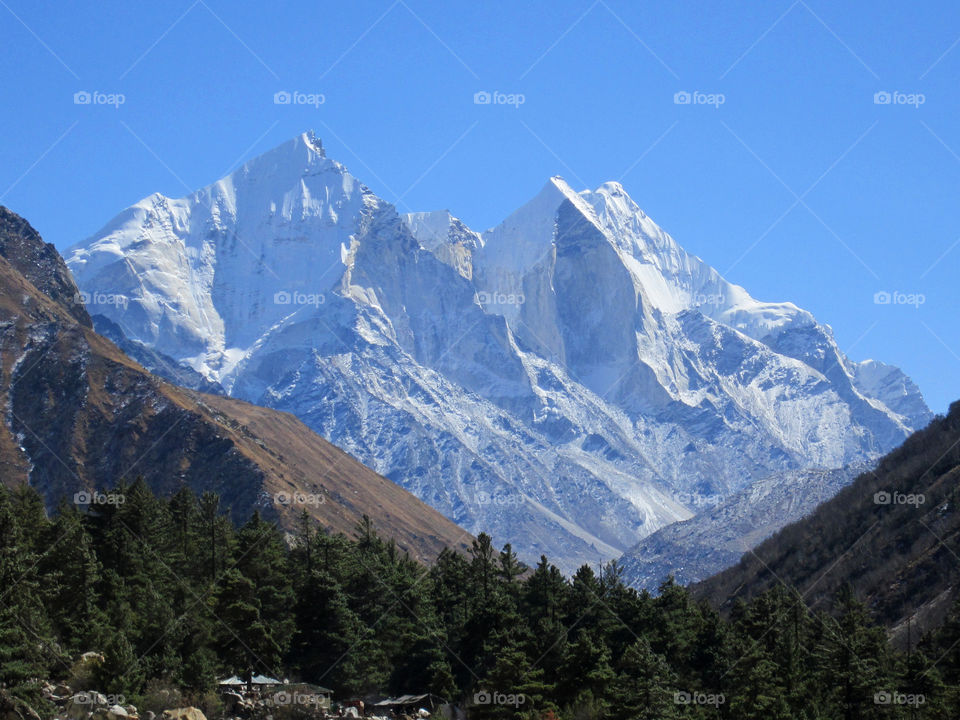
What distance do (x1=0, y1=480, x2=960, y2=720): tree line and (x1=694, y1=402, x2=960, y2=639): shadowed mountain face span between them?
3076 cm

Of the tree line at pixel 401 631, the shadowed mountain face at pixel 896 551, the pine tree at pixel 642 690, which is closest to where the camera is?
the pine tree at pixel 642 690

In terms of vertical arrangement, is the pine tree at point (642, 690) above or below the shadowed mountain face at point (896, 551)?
below

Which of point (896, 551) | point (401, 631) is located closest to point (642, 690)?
point (401, 631)

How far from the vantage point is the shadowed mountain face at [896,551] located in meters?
142

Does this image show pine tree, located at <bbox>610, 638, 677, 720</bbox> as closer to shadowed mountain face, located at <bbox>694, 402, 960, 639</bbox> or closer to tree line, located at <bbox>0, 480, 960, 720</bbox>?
tree line, located at <bbox>0, 480, 960, 720</bbox>

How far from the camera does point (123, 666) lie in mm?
78000

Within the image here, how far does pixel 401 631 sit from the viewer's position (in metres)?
102

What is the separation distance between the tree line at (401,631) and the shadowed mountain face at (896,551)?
30762 mm

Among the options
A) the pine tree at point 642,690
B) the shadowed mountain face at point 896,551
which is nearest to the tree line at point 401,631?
the pine tree at point 642,690

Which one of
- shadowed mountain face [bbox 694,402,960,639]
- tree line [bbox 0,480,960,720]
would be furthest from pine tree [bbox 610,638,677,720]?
shadowed mountain face [bbox 694,402,960,639]

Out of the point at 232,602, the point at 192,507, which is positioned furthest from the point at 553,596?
the point at 192,507

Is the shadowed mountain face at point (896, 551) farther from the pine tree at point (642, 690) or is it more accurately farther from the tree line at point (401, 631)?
the pine tree at point (642, 690)

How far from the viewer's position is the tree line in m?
82.0

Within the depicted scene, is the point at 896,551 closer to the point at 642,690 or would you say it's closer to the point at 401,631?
the point at 401,631
